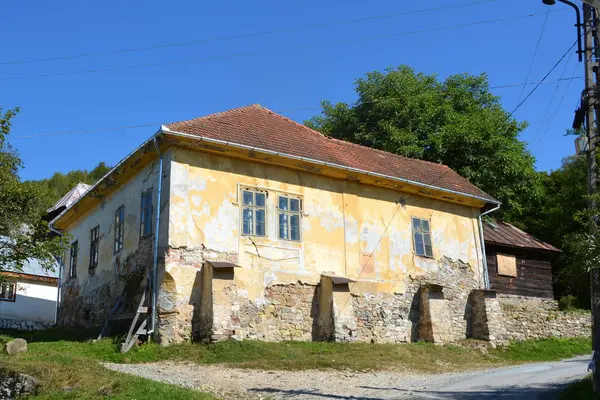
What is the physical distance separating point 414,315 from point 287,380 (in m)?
8.49

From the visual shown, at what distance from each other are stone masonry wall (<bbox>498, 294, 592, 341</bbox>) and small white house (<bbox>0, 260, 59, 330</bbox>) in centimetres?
1918

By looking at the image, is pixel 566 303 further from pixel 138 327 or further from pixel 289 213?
pixel 138 327

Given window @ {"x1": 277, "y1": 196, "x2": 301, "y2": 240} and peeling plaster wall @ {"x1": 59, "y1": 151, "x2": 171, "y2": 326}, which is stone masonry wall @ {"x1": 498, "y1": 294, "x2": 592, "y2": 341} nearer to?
window @ {"x1": 277, "y1": 196, "x2": 301, "y2": 240}

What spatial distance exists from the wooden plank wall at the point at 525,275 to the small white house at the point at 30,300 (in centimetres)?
1874

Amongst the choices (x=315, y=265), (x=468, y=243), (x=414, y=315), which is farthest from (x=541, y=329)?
(x=315, y=265)

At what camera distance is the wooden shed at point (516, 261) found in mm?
25719

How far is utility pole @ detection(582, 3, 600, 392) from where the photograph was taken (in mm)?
11359

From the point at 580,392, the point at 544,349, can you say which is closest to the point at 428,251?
the point at 544,349

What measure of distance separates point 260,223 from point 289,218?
0.98 m

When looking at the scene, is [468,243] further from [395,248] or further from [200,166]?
[200,166]

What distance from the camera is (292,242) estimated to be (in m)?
19.3

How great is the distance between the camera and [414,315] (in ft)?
69.5

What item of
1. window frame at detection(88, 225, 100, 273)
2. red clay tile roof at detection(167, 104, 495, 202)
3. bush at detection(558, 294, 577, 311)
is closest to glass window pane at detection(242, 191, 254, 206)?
red clay tile roof at detection(167, 104, 495, 202)

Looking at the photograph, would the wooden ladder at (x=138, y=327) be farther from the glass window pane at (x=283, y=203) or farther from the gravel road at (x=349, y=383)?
the glass window pane at (x=283, y=203)
